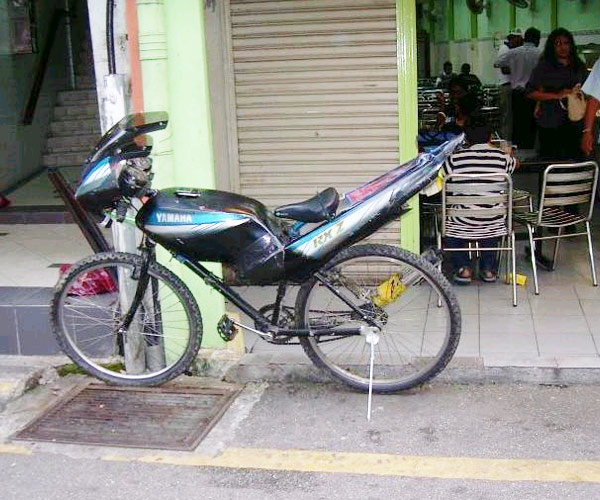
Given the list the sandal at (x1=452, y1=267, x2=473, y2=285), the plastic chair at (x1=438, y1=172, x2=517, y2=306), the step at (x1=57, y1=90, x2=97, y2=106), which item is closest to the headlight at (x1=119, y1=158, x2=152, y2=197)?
the plastic chair at (x1=438, y1=172, x2=517, y2=306)

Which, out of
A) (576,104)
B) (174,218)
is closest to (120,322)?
(174,218)

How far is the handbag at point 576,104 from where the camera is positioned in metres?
7.73

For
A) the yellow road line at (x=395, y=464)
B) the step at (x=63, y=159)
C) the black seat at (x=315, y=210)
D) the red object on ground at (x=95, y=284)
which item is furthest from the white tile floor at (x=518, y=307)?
the step at (x=63, y=159)

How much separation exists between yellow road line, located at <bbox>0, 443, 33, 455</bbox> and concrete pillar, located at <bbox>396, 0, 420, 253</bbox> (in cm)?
302

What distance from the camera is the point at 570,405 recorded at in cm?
455

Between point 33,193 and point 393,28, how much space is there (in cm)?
504

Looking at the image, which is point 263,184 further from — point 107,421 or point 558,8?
point 558,8

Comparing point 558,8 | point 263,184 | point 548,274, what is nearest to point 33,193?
point 263,184

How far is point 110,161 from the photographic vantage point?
4.54 meters

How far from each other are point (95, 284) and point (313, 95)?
219cm

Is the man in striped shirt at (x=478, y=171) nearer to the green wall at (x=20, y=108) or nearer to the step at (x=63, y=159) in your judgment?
the green wall at (x=20, y=108)

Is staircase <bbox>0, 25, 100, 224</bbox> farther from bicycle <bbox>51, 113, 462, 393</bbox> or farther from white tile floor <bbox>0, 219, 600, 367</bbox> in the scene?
bicycle <bbox>51, 113, 462, 393</bbox>

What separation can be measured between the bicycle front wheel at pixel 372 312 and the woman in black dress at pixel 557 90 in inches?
141

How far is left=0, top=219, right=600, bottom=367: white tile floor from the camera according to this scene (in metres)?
5.07
